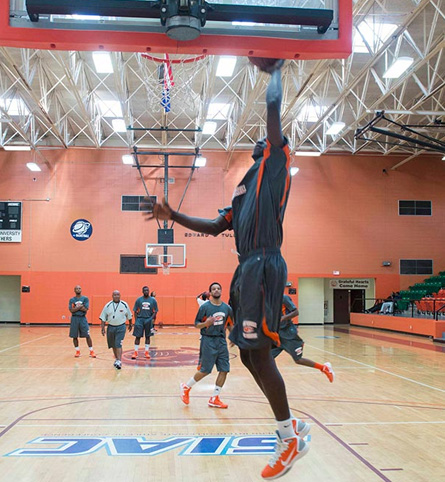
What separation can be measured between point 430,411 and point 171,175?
2054 cm

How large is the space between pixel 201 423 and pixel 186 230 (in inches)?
796

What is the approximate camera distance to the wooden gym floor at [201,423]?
5.04 m

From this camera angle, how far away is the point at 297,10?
3.47 metres

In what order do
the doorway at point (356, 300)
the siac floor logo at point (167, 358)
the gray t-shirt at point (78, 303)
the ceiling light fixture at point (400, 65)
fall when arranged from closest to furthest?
the siac floor logo at point (167, 358), the gray t-shirt at point (78, 303), the ceiling light fixture at point (400, 65), the doorway at point (356, 300)

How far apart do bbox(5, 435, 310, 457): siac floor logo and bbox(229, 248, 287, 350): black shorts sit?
3332 mm

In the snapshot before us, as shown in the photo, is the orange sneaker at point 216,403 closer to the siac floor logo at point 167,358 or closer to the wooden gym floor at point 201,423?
the wooden gym floor at point 201,423

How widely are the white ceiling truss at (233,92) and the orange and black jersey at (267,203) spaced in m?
13.0

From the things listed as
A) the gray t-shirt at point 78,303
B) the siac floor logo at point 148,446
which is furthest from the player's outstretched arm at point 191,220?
the gray t-shirt at point 78,303

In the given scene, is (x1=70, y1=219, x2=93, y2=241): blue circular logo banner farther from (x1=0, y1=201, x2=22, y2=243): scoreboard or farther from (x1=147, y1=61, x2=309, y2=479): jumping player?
(x1=147, y1=61, x2=309, y2=479): jumping player

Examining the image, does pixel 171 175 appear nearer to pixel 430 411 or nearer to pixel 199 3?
pixel 430 411

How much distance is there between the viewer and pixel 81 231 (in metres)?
26.2

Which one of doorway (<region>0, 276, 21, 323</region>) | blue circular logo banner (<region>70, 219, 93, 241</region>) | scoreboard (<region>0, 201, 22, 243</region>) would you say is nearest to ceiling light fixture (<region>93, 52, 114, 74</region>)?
blue circular logo banner (<region>70, 219, 93, 241</region>)

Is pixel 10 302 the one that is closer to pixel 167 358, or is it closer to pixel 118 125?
pixel 118 125

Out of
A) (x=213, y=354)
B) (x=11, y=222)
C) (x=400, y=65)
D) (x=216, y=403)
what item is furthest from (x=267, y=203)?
(x=11, y=222)
